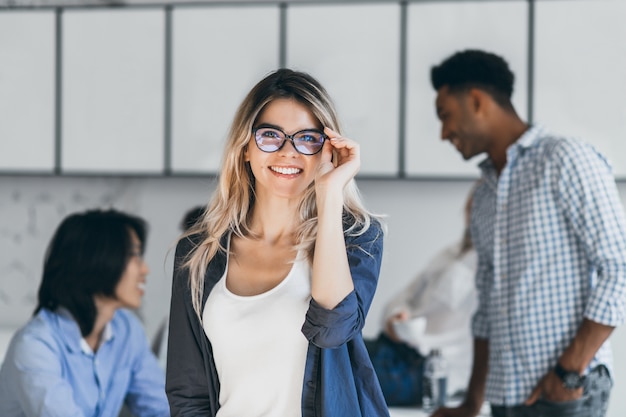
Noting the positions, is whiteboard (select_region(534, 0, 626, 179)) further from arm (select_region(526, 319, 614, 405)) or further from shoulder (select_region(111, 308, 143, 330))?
shoulder (select_region(111, 308, 143, 330))

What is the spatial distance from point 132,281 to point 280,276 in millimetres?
1071

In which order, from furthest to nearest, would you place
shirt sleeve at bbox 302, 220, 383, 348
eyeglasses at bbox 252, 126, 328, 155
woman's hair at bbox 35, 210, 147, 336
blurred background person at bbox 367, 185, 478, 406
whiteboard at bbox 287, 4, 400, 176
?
whiteboard at bbox 287, 4, 400, 176 → blurred background person at bbox 367, 185, 478, 406 → woman's hair at bbox 35, 210, 147, 336 → eyeglasses at bbox 252, 126, 328, 155 → shirt sleeve at bbox 302, 220, 383, 348

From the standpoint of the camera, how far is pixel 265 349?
1424mm

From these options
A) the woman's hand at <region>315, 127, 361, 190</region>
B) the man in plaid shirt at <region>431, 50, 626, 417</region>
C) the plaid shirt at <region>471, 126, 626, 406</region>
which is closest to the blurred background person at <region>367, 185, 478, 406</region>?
the man in plaid shirt at <region>431, 50, 626, 417</region>

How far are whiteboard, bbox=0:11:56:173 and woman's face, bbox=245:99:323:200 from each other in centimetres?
272

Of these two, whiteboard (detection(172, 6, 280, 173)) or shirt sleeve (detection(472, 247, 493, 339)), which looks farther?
whiteboard (detection(172, 6, 280, 173))

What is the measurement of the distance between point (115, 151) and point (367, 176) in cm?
116

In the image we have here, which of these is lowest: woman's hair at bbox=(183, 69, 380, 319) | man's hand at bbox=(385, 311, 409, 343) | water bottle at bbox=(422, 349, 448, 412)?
water bottle at bbox=(422, 349, 448, 412)

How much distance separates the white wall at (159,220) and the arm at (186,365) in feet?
8.13

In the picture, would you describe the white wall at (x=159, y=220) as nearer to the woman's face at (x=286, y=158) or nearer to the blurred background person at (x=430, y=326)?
the blurred background person at (x=430, y=326)

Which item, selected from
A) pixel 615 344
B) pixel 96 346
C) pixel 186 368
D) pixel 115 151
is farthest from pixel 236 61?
pixel 186 368

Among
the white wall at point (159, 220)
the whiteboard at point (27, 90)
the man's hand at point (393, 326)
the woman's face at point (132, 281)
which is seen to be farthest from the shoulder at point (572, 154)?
the whiteboard at point (27, 90)

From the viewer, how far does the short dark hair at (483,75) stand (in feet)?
7.95

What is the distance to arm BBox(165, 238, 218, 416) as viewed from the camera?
151 cm
